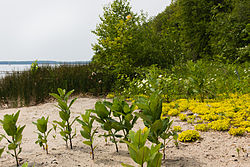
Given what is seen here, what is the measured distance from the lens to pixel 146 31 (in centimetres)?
804

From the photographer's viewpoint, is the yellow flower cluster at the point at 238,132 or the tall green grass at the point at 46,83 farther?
the tall green grass at the point at 46,83

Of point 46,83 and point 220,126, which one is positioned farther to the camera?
point 46,83

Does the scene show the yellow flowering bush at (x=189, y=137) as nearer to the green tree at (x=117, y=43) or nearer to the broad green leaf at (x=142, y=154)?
the broad green leaf at (x=142, y=154)

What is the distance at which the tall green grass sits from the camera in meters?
6.41

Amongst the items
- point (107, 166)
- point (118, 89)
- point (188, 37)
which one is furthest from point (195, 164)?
point (188, 37)

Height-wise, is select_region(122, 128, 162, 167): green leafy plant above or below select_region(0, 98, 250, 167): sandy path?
above

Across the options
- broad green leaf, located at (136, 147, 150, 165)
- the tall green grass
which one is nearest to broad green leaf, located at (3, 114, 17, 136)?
broad green leaf, located at (136, 147, 150, 165)

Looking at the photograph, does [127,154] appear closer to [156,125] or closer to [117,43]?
[156,125]

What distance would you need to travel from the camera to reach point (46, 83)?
6562mm

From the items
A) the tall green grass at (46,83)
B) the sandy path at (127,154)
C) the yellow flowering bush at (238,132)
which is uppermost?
the tall green grass at (46,83)

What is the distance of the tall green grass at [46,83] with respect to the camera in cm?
641

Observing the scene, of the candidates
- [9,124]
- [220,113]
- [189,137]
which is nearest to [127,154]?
[189,137]

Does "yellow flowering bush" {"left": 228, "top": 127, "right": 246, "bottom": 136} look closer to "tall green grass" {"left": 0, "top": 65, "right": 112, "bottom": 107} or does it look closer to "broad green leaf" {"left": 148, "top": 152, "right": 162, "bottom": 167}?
"broad green leaf" {"left": 148, "top": 152, "right": 162, "bottom": 167}

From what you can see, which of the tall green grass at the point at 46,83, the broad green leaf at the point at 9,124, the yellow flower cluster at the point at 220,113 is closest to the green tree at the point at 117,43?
the tall green grass at the point at 46,83
